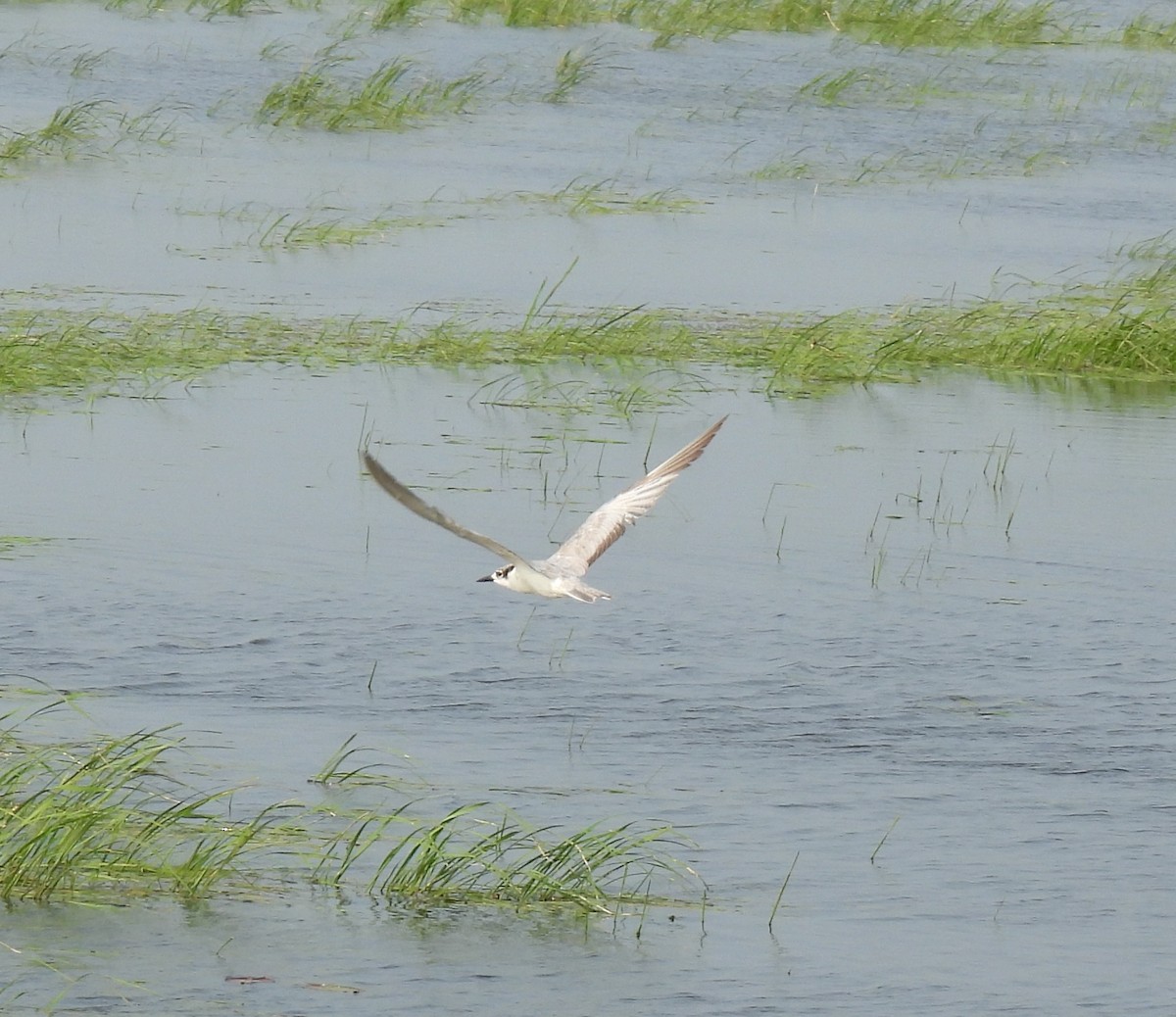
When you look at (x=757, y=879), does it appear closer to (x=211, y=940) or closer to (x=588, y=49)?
(x=211, y=940)

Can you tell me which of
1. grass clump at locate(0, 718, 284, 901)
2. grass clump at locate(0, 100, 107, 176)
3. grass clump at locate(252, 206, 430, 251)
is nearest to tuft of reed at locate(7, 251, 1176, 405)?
grass clump at locate(252, 206, 430, 251)

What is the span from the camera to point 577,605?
11000 mm

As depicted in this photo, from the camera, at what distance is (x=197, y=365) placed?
14.7m

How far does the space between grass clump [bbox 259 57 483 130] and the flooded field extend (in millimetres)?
Answer: 691

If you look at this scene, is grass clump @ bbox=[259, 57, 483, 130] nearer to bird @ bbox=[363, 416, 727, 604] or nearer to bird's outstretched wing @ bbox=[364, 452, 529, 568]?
bird @ bbox=[363, 416, 727, 604]

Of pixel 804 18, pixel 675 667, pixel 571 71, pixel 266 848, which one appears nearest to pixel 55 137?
pixel 571 71

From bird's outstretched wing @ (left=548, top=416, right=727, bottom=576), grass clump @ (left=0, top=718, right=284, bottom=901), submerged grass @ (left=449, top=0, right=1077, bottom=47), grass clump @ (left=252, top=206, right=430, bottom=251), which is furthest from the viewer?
submerged grass @ (left=449, top=0, right=1077, bottom=47)

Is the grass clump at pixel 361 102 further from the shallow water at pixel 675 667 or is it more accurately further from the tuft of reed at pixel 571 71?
the shallow water at pixel 675 667

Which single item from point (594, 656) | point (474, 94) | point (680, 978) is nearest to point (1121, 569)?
point (594, 656)

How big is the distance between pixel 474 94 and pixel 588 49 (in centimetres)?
312

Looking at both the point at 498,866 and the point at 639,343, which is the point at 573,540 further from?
the point at 639,343

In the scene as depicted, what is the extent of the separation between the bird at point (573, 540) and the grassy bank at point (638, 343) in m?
6.07

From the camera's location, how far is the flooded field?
714cm

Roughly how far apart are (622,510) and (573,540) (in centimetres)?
33
